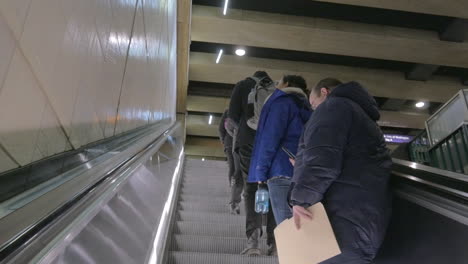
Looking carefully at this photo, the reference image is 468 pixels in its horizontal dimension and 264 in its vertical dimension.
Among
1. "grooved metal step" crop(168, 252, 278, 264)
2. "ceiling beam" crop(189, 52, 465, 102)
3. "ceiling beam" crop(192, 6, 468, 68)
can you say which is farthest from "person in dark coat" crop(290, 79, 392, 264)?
"ceiling beam" crop(189, 52, 465, 102)

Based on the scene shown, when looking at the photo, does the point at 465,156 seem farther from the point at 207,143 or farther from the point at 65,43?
the point at 207,143

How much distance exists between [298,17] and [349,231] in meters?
7.32

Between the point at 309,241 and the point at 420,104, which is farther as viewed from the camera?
the point at 420,104

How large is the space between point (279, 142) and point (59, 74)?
142 centimetres

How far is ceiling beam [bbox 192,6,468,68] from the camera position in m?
7.96

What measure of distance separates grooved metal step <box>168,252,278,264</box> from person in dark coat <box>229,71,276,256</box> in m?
0.16

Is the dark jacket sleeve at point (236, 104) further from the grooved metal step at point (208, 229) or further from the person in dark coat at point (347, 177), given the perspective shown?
the person in dark coat at point (347, 177)

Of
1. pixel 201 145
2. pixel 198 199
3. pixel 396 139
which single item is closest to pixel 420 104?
pixel 396 139

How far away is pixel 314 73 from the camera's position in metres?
9.65

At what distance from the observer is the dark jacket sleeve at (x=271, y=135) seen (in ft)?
7.36

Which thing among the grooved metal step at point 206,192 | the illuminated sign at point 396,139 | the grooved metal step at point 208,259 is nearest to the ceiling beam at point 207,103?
the illuminated sign at point 396,139

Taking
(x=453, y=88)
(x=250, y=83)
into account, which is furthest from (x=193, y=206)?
(x=453, y=88)

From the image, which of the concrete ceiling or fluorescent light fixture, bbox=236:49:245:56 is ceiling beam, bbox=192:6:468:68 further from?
fluorescent light fixture, bbox=236:49:245:56

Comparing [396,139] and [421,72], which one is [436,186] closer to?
[421,72]
